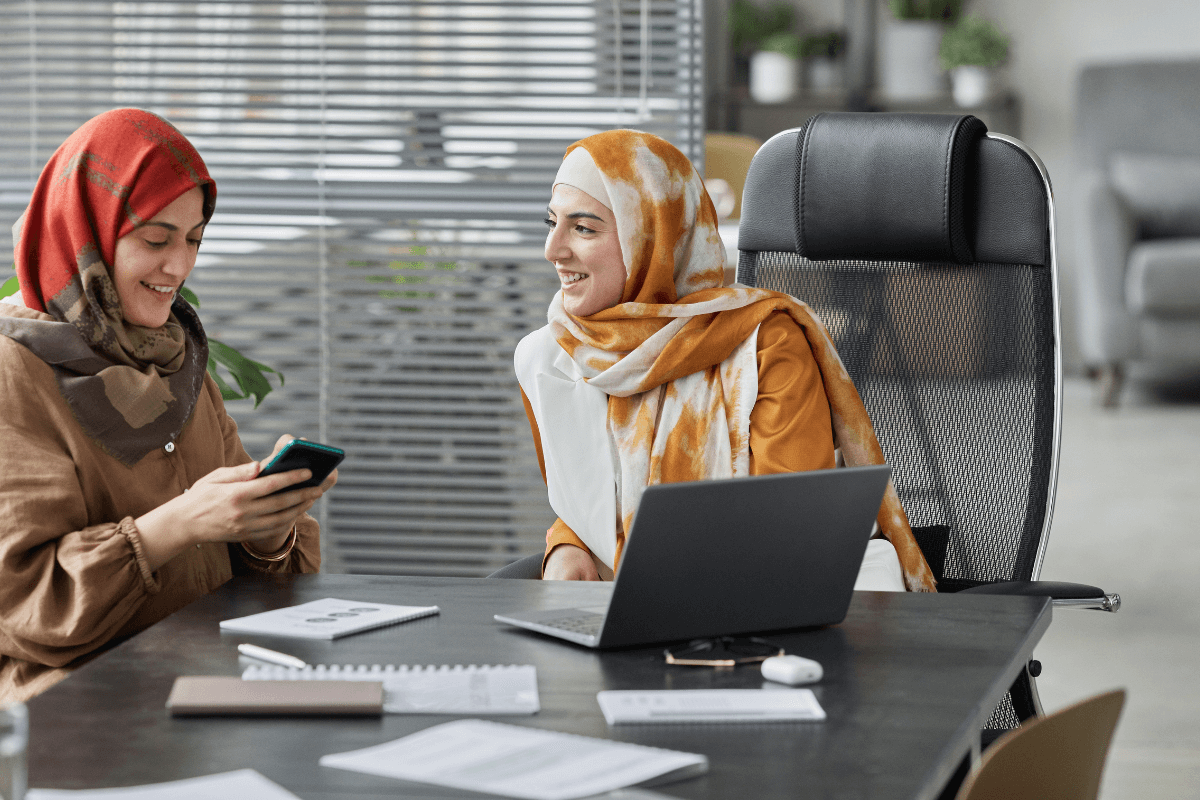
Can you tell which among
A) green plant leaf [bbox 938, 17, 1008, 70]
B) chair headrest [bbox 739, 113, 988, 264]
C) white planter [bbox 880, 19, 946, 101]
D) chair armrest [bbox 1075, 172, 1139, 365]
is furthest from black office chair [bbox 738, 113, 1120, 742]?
white planter [bbox 880, 19, 946, 101]

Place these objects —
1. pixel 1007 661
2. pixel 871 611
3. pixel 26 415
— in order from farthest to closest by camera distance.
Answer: pixel 26 415, pixel 871 611, pixel 1007 661

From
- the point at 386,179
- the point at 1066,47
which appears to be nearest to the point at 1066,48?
the point at 1066,47

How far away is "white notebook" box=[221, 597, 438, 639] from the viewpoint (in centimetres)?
128

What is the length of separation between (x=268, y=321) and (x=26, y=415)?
1636 millimetres

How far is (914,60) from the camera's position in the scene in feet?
21.7

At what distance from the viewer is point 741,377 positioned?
1877 mm

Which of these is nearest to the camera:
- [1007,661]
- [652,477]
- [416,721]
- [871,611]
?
[416,721]

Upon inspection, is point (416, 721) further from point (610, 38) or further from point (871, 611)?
point (610, 38)

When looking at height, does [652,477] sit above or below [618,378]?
below

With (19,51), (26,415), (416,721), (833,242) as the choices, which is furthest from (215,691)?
(19,51)

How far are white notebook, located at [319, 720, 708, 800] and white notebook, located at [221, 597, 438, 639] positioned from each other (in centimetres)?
29

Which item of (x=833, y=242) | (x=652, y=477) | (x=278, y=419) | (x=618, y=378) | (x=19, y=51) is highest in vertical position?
(x=19, y=51)


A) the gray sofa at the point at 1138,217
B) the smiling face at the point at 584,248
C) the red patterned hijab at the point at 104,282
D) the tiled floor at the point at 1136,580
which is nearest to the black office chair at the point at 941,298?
the smiling face at the point at 584,248

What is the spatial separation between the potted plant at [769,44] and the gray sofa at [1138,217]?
4.54 feet
